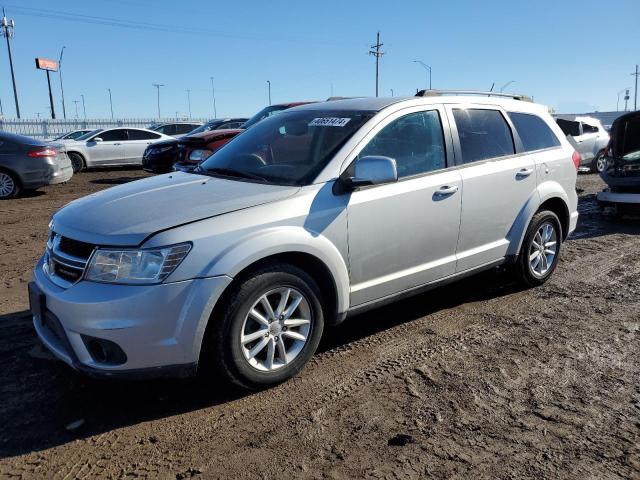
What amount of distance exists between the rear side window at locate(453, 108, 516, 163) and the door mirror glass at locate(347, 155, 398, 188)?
1156 millimetres

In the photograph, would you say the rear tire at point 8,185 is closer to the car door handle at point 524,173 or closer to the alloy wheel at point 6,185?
the alloy wheel at point 6,185

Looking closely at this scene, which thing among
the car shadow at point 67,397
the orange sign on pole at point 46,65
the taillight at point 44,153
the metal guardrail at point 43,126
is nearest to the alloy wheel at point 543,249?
the car shadow at point 67,397

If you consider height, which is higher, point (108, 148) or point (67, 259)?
point (67, 259)

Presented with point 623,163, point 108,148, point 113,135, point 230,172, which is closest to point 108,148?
point 108,148

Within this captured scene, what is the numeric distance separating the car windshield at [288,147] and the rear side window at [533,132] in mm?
1851

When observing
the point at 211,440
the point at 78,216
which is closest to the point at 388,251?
the point at 211,440

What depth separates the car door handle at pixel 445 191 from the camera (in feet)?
13.6

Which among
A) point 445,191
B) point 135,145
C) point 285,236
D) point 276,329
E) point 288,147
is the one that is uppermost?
point 288,147

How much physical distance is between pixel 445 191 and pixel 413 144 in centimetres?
43

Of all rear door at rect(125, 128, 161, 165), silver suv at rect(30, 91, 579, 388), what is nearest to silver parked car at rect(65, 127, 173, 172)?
rear door at rect(125, 128, 161, 165)

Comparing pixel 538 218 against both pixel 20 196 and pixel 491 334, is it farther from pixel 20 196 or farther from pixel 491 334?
pixel 20 196

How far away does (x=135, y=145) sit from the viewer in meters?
18.5

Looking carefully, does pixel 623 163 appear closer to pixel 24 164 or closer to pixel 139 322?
pixel 139 322

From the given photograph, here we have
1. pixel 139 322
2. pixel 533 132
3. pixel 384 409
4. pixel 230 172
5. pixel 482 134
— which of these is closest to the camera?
pixel 139 322
